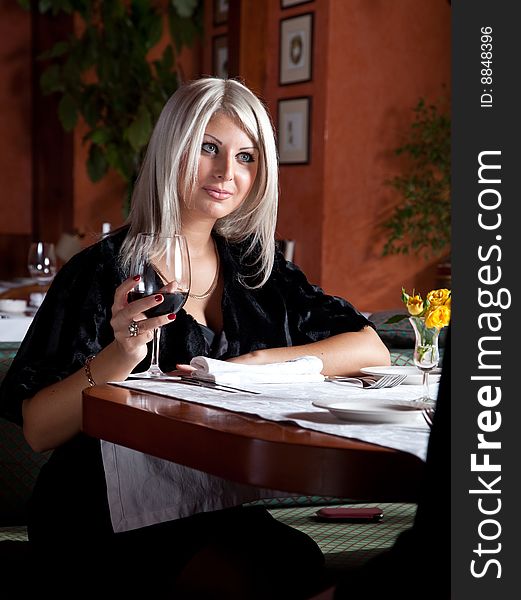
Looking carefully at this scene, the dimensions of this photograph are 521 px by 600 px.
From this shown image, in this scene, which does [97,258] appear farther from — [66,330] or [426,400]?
[426,400]

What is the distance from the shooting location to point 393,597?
0.96m

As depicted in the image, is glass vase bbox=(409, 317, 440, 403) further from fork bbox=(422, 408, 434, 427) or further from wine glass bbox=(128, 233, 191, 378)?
wine glass bbox=(128, 233, 191, 378)

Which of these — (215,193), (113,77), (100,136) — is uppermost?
(113,77)

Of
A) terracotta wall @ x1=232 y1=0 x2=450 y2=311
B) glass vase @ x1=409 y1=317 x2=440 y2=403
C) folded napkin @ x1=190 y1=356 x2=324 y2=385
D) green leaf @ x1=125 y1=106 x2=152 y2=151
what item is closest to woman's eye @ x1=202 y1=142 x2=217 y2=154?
folded napkin @ x1=190 y1=356 x2=324 y2=385

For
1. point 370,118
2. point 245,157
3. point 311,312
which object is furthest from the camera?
point 370,118

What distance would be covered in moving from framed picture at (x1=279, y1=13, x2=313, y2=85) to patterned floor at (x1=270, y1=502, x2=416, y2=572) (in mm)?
4289

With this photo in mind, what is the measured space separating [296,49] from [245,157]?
4433 mm

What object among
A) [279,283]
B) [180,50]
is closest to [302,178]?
[180,50]

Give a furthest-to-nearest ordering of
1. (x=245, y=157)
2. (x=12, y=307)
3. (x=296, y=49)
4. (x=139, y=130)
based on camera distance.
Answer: (x=139, y=130) → (x=296, y=49) → (x=12, y=307) → (x=245, y=157)

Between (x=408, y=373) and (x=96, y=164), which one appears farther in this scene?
(x=96, y=164)

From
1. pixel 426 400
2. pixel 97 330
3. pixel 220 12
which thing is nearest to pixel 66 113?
pixel 220 12

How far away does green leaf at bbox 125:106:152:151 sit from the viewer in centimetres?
675

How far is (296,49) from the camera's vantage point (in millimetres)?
6293

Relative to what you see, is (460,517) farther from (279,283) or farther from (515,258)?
(279,283)
